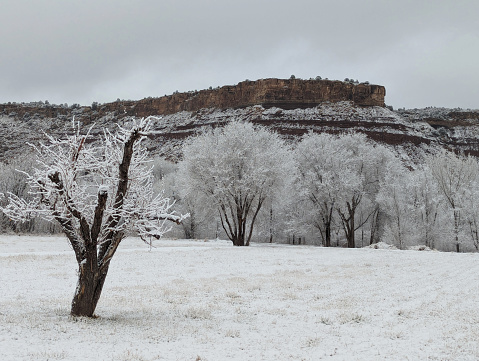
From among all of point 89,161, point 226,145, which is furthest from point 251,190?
point 89,161

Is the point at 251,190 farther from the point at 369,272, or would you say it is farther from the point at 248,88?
the point at 248,88

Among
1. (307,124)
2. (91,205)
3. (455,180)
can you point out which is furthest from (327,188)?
(307,124)

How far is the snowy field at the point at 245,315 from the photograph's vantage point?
645 cm

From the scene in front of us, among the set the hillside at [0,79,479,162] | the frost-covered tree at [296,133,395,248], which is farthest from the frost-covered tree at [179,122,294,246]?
the hillside at [0,79,479,162]

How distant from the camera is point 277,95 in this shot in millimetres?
121125

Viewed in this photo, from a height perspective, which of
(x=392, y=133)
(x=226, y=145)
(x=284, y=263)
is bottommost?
(x=284, y=263)

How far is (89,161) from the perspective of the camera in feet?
28.5

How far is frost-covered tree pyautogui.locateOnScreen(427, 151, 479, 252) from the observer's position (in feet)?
129

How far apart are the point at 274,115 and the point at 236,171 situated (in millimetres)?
72132

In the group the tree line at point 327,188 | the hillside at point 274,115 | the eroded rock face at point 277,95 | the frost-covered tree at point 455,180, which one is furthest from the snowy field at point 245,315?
the eroded rock face at point 277,95

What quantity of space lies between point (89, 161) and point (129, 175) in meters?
0.95

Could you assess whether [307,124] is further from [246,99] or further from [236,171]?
[236,171]

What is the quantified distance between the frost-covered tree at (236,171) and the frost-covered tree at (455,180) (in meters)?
17.9

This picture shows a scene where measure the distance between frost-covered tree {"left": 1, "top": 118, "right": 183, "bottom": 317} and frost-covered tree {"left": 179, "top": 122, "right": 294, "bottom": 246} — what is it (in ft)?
76.4
